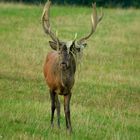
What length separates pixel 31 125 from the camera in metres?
11.1

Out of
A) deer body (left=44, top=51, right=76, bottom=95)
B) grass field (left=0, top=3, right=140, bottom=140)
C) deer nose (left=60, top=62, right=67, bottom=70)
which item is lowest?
grass field (left=0, top=3, right=140, bottom=140)

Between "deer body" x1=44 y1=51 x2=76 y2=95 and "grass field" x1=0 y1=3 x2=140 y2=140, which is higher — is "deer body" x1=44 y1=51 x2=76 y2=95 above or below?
above

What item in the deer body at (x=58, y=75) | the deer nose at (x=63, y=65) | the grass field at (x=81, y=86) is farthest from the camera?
the grass field at (x=81, y=86)

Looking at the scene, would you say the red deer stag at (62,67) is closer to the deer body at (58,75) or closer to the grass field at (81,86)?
the deer body at (58,75)

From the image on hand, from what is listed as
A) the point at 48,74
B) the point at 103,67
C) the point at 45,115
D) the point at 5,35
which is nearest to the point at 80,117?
the point at 45,115

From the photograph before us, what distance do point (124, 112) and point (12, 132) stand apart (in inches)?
169

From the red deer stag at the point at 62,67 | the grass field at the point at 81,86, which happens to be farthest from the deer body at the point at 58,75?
the grass field at the point at 81,86

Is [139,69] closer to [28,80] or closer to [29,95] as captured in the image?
[28,80]

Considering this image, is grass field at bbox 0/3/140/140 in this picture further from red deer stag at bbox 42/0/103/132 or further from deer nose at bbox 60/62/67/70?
deer nose at bbox 60/62/67/70

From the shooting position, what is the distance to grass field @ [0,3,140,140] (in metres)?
11.2

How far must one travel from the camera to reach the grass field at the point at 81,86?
1116 centimetres

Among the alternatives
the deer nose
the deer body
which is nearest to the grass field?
the deer body

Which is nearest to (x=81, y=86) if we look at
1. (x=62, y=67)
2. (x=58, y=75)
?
(x=58, y=75)

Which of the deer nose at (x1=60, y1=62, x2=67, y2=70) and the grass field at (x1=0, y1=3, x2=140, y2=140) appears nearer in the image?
the deer nose at (x1=60, y1=62, x2=67, y2=70)
